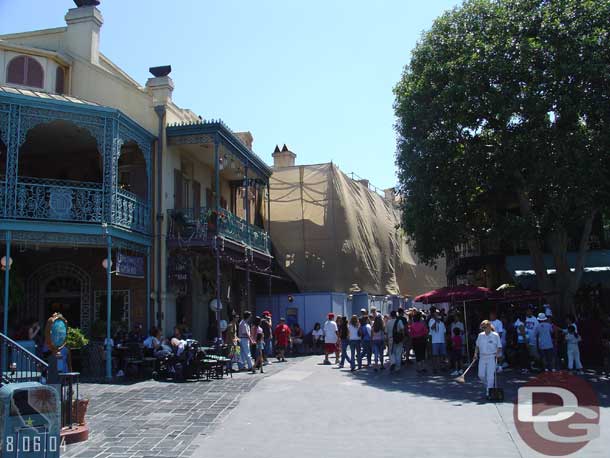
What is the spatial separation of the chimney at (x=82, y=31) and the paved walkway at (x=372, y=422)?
38.0ft

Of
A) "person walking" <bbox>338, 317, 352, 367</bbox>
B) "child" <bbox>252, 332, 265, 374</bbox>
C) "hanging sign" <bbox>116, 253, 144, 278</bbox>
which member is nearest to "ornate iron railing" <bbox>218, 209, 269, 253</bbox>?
"hanging sign" <bbox>116, 253, 144, 278</bbox>

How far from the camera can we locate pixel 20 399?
681 cm

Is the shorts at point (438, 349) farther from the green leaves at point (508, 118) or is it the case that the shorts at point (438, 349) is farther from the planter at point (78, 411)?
the planter at point (78, 411)

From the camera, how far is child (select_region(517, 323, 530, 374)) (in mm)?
16812

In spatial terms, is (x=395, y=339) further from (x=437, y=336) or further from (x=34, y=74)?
(x=34, y=74)

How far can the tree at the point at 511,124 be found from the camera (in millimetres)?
16672

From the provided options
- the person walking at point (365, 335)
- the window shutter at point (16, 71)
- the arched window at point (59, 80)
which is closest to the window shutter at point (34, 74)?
the window shutter at point (16, 71)

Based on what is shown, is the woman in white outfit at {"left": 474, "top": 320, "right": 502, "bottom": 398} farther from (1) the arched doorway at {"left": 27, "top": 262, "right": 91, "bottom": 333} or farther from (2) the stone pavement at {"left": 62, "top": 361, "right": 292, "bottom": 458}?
(1) the arched doorway at {"left": 27, "top": 262, "right": 91, "bottom": 333}

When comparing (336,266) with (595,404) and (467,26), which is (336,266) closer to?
(467,26)

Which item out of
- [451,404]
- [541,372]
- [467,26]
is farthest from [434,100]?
[451,404]

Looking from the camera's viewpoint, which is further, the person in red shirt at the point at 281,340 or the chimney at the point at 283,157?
the chimney at the point at 283,157

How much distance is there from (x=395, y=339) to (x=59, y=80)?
1235cm

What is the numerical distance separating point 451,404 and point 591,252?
15.6m

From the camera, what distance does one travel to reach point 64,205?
15.5 metres
